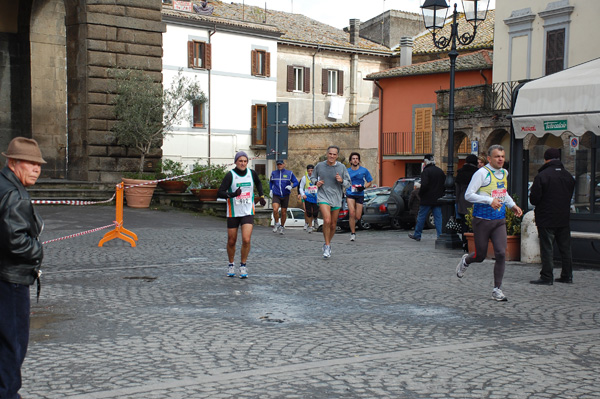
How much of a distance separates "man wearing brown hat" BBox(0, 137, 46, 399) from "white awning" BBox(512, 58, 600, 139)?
9.26 meters

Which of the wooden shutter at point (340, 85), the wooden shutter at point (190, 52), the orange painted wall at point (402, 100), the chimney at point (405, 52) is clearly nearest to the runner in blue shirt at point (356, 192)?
the orange painted wall at point (402, 100)

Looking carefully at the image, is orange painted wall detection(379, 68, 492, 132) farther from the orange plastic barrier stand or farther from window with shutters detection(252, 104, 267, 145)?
the orange plastic barrier stand

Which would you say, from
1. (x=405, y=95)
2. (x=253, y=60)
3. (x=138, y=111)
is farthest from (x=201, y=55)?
(x=138, y=111)

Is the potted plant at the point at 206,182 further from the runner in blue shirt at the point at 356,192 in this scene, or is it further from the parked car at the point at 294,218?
the parked car at the point at 294,218

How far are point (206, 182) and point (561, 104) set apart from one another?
484 inches

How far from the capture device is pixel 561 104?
1196cm

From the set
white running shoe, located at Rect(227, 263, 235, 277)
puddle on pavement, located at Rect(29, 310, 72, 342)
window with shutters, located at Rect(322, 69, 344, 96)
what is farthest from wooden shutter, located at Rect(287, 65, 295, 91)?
puddle on pavement, located at Rect(29, 310, 72, 342)

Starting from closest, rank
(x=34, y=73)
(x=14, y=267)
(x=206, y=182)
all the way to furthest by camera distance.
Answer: (x=14, y=267) < (x=206, y=182) < (x=34, y=73)

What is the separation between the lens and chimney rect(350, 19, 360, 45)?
167 feet

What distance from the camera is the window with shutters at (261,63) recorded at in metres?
45.1

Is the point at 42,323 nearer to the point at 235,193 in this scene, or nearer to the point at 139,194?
the point at 235,193

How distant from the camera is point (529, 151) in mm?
13172

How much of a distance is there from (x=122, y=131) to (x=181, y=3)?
22.4 meters

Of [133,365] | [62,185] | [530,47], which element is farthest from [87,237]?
[530,47]
